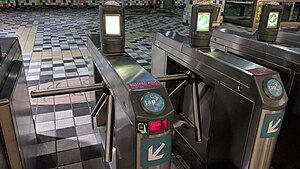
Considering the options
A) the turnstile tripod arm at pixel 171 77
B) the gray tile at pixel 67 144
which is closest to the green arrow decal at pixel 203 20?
the turnstile tripod arm at pixel 171 77

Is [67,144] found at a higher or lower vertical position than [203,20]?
lower

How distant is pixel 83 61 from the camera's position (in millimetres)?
2965

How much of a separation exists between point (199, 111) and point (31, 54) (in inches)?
104

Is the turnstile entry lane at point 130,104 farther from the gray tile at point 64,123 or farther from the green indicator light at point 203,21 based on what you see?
the gray tile at point 64,123

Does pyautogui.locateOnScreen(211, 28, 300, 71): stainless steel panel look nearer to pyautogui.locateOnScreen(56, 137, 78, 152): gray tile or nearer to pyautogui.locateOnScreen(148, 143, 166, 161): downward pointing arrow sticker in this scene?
pyautogui.locateOnScreen(148, 143, 166, 161): downward pointing arrow sticker

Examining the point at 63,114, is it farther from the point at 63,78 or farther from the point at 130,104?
the point at 130,104

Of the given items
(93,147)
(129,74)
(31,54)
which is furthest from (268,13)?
(31,54)

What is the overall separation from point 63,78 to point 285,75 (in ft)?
6.23

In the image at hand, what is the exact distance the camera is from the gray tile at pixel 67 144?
145 centimetres

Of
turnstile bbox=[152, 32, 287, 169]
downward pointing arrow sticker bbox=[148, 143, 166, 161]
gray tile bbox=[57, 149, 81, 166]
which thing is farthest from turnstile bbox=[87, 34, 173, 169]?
gray tile bbox=[57, 149, 81, 166]

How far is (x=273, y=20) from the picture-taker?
4.53 feet

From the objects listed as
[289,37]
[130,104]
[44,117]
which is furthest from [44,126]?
[289,37]

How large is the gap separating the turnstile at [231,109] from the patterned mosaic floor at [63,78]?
0.23 meters

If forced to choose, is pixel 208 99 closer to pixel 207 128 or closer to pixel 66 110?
pixel 207 128
